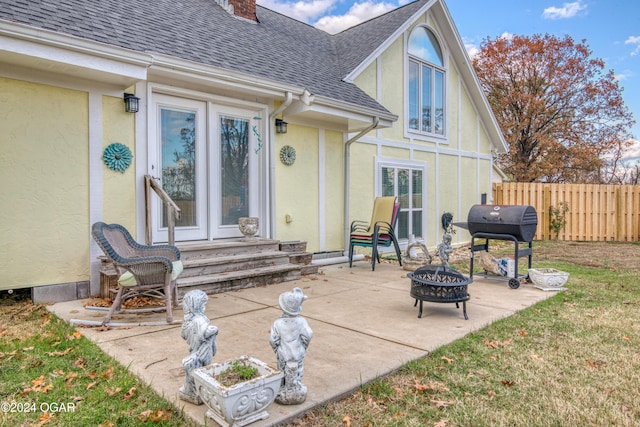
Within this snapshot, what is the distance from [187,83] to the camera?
18.2 ft

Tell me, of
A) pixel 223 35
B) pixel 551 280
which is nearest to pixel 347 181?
pixel 223 35

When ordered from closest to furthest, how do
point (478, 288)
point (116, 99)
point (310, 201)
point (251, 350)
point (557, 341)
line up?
point (251, 350) < point (557, 341) < point (116, 99) < point (478, 288) < point (310, 201)

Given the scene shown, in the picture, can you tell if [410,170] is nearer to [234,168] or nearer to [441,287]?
[234,168]

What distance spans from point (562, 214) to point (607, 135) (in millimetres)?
9616

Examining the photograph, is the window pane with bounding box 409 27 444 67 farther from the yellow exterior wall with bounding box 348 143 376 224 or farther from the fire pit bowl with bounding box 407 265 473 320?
the fire pit bowl with bounding box 407 265 473 320

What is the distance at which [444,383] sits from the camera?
265 cm

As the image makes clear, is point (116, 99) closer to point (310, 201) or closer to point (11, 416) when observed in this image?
point (310, 201)

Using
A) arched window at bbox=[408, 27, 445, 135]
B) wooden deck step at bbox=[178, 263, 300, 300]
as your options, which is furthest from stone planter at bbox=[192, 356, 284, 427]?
arched window at bbox=[408, 27, 445, 135]

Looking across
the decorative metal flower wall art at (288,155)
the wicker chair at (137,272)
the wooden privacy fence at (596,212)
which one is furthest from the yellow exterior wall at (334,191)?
the wooden privacy fence at (596,212)

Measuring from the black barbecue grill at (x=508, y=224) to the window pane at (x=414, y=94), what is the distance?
4.23 meters

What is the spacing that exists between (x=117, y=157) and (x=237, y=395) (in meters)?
3.92

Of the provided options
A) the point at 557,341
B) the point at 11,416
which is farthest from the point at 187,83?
the point at 557,341

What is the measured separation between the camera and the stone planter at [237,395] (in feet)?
6.42

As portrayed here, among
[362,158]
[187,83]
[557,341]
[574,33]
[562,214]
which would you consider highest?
[574,33]
